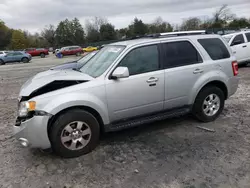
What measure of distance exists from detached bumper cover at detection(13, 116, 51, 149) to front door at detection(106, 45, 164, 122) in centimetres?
105

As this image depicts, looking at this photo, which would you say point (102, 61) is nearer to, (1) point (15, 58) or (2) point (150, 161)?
(2) point (150, 161)

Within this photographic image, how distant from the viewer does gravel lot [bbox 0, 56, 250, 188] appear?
10.1 feet

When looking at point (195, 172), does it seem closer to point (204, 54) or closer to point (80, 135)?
point (80, 135)

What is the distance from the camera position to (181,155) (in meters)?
3.63

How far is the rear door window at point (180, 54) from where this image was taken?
4.34 metres

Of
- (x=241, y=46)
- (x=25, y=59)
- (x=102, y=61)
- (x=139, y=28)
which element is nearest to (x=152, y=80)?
(x=102, y=61)

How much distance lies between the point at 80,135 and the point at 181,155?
5.27 feet

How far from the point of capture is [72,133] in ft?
12.0

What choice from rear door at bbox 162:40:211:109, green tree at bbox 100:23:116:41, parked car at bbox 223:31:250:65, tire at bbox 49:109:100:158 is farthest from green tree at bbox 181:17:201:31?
tire at bbox 49:109:100:158

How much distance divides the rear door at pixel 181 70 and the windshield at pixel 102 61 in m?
0.92

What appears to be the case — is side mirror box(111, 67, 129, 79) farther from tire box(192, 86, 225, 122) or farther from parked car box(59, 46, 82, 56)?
parked car box(59, 46, 82, 56)

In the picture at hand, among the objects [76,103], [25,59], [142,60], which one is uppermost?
[142,60]

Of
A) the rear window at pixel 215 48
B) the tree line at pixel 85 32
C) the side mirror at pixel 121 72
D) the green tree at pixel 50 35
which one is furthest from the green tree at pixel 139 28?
the side mirror at pixel 121 72

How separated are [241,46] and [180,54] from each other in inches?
328
